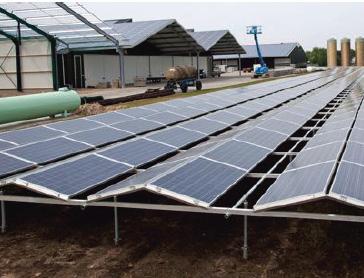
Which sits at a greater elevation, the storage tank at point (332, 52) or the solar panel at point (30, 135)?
the storage tank at point (332, 52)

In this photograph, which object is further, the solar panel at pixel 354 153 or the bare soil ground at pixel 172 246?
the solar panel at pixel 354 153

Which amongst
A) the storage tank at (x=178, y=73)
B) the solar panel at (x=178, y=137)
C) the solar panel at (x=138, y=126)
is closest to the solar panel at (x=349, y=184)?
the solar panel at (x=178, y=137)

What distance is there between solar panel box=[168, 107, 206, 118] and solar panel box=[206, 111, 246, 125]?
1.14 metres

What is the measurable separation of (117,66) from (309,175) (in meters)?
60.5

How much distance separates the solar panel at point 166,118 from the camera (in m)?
20.1

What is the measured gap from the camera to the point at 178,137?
1611 cm

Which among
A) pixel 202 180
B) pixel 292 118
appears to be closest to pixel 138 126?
pixel 292 118

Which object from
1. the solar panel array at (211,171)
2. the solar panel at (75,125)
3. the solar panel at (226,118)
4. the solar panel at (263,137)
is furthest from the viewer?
the solar panel at (226,118)

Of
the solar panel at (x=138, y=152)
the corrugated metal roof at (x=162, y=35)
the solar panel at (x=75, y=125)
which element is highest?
the corrugated metal roof at (x=162, y=35)

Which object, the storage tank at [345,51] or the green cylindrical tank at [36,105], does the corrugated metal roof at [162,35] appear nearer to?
the green cylindrical tank at [36,105]

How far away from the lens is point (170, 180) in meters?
9.82

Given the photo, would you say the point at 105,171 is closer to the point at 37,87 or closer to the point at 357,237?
the point at 357,237

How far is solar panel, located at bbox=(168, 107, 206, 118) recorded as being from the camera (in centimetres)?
2212

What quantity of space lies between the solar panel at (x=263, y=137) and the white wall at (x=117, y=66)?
48.0m
